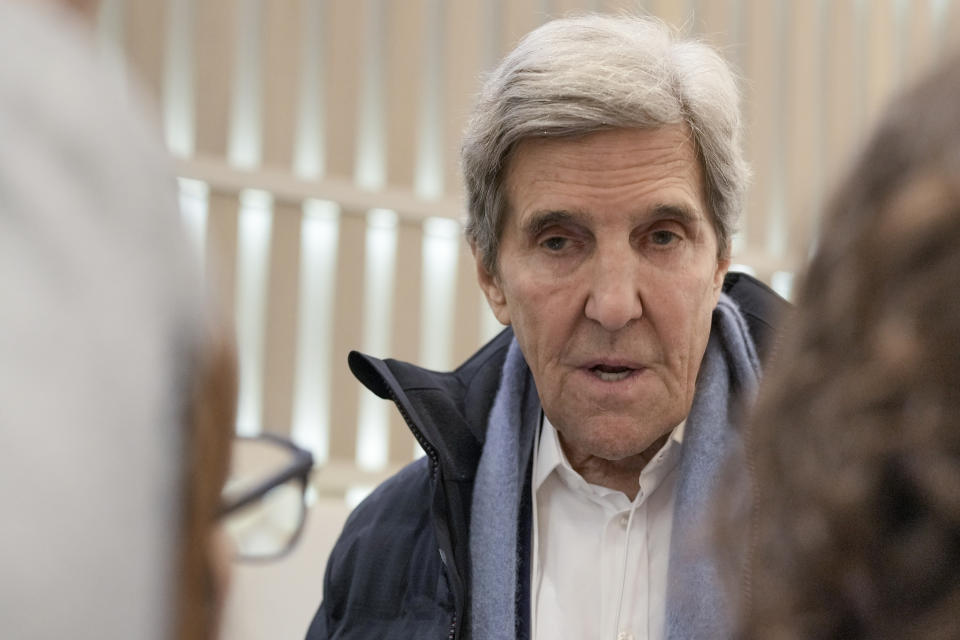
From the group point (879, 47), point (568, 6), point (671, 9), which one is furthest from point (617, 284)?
point (879, 47)

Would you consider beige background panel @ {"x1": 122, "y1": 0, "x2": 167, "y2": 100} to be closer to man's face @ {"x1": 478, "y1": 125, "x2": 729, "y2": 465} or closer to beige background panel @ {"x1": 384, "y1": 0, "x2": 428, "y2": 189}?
beige background panel @ {"x1": 384, "y1": 0, "x2": 428, "y2": 189}

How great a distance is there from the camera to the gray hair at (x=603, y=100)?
2.07 metres

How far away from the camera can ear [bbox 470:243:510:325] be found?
2295 millimetres

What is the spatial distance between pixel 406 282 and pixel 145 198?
4.23 m

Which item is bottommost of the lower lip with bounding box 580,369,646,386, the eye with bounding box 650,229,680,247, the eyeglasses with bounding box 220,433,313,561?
the lower lip with bounding box 580,369,646,386

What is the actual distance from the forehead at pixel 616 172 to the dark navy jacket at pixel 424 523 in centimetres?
36

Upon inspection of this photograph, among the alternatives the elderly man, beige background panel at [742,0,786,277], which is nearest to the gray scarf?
the elderly man

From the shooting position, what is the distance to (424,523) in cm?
225

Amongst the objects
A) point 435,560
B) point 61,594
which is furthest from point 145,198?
point 435,560

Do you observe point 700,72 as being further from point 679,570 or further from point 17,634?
point 17,634

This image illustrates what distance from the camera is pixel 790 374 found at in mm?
645

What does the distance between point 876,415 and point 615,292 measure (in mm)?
1466

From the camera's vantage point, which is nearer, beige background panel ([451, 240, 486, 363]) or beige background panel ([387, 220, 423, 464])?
A: beige background panel ([387, 220, 423, 464])

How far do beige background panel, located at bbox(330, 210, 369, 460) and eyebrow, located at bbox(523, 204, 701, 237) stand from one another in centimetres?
269
